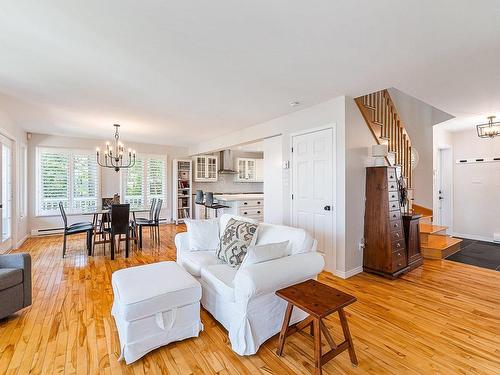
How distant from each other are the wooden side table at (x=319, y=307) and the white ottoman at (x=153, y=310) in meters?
0.75

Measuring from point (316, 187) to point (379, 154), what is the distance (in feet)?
3.23

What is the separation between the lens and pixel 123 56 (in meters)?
2.34

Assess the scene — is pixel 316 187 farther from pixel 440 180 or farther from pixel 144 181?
pixel 144 181

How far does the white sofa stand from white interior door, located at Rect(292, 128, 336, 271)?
127cm

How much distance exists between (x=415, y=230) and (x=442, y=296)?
1163mm

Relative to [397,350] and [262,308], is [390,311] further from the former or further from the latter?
[262,308]

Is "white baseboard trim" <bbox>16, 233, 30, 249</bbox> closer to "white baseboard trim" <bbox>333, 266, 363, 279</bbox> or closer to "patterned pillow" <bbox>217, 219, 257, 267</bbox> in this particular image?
"patterned pillow" <bbox>217, 219, 257, 267</bbox>

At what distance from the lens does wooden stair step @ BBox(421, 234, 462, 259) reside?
416 cm

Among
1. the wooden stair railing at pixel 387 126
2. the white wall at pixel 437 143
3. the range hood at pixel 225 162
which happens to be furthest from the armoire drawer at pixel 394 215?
the range hood at pixel 225 162

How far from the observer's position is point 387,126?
4.27 meters

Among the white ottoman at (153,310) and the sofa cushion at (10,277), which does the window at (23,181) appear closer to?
the sofa cushion at (10,277)

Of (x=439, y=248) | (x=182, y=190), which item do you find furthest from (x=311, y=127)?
(x=182, y=190)

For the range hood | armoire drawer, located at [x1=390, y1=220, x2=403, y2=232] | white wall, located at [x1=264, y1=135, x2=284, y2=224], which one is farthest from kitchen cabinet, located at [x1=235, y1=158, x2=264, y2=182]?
armoire drawer, located at [x1=390, y1=220, x2=403, y2=232]

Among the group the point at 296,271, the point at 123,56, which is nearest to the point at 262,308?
the point at 296,271
